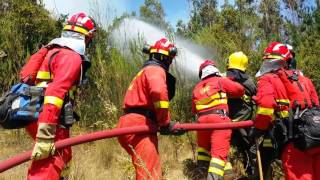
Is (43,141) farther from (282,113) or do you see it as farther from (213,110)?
(213,110)

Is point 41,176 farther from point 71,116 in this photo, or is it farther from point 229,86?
point 229,86

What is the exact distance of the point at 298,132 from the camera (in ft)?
16.3

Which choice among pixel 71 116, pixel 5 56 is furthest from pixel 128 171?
pixel 5 56

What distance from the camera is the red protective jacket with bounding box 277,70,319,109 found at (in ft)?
16.7

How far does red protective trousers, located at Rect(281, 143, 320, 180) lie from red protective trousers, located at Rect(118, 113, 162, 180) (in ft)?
4.16

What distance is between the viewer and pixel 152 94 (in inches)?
192

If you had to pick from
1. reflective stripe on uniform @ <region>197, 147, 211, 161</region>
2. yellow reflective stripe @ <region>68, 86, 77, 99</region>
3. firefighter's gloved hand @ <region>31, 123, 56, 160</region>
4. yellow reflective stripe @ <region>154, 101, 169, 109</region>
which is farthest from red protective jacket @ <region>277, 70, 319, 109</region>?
firefighter's gloved hand @ <region>31, 123, 56, 160</region>

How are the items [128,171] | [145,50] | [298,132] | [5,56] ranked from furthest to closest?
[5,56] < [128,171] < [145,50] < [298,132]

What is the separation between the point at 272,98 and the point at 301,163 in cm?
69

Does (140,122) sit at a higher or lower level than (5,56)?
lower

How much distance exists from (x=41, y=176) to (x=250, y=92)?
3.52m

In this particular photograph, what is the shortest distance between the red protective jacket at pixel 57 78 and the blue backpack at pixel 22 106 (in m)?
0.13

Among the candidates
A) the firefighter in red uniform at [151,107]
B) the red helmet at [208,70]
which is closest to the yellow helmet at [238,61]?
the red helmet at [208,70]

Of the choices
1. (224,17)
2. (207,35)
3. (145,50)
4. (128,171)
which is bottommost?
(128,171)
